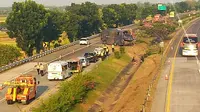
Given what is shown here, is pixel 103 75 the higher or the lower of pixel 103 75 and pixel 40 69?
the lower

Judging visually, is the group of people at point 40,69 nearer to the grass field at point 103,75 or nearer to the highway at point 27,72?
the highway at point 27,72

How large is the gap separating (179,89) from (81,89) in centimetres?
931

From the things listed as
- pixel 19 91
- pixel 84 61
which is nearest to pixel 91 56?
pixel 84 61

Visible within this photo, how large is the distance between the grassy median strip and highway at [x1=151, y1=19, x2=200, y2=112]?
636cm

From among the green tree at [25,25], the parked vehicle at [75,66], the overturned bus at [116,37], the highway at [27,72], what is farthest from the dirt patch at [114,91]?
the green tree at [25,25]

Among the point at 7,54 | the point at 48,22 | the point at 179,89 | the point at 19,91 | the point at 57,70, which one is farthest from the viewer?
the point at 48,22

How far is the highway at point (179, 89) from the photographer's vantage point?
28109mm

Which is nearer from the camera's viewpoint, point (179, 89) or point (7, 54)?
point (179, 89)

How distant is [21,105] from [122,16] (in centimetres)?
10864

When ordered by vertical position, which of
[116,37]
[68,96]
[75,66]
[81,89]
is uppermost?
[68,96]

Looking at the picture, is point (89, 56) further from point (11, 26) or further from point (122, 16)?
point (122, 16)

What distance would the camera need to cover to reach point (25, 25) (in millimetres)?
68062

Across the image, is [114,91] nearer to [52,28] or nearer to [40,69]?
[40,69]

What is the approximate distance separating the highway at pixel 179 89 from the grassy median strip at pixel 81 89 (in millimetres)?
6357
